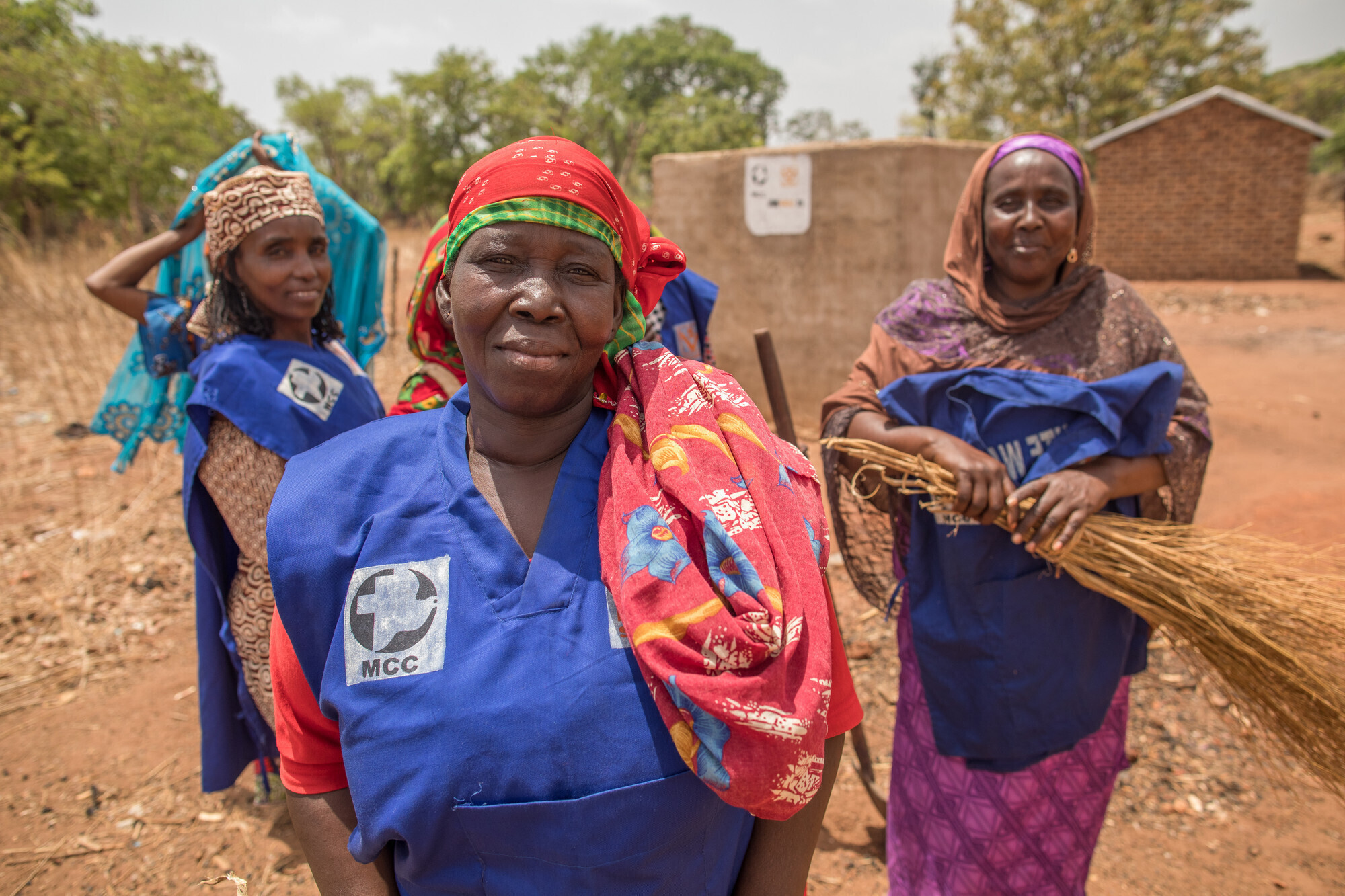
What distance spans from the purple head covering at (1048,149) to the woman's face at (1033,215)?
2cm

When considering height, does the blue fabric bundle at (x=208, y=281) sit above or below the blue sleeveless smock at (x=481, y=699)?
above

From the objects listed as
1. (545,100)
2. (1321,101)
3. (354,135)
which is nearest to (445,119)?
(545,100)

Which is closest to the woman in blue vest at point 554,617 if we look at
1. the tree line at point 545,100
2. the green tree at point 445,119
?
the tree line at point 545,100

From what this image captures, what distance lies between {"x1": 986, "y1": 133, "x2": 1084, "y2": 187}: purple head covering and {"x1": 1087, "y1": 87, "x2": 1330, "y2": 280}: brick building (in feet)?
47.1

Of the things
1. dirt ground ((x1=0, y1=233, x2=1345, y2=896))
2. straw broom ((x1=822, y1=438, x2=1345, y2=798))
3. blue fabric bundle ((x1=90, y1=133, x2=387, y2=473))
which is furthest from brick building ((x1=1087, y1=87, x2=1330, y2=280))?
blue fabric bundle ((x1=90, y1=133, x2=387, y2=473))

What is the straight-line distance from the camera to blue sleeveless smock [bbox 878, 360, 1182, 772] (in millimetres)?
1930

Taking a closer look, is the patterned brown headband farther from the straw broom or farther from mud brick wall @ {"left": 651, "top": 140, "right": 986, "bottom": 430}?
mud brick wall @ {"left": 651, "top": 140, "right": 986, "bottom": 430}

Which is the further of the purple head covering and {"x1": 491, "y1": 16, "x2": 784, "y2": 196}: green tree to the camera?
{"x1": 491, "y1": 16, "x2": 784, "y2": 196}: green tree

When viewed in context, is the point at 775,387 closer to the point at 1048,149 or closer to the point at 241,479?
the point at 1048,149

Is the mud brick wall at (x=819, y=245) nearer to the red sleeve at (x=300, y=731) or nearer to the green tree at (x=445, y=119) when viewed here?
the red sleeve at (x=300, y=731)

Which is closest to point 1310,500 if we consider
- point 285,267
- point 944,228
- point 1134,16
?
point 944,228

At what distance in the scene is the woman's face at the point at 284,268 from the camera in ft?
7.02

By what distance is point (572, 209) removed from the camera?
111 centimetres

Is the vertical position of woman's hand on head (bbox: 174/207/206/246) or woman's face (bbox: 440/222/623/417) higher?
woman's hand on head (bbox: 174/207/206/246)
